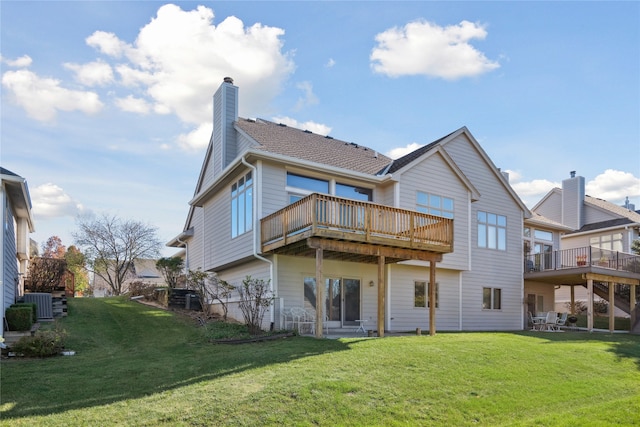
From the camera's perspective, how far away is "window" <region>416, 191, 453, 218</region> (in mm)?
18000

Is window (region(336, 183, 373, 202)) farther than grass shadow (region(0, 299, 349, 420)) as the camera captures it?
Yes

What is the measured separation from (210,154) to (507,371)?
1450 centimetres

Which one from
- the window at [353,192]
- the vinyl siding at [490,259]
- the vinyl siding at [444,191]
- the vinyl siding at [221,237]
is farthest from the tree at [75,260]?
the vinyl siding at [490,259]

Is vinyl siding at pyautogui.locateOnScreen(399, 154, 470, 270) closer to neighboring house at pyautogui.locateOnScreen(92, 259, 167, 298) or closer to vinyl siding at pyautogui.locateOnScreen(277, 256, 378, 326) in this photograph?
vinyl siding at pyautogui.locateOnScreen(277, 256, 378, 326)

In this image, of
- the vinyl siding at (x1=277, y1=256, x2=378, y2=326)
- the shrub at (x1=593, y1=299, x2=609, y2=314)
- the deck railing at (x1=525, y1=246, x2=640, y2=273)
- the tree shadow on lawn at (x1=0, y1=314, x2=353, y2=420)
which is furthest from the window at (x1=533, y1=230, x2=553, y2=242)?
the tree shadow on lawn at (x1=0, y1=314, x2=353, y2=420)

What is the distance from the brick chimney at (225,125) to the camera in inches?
727

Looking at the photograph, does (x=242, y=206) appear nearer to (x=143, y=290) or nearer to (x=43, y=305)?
(x=43, y=305)

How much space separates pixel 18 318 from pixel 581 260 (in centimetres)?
2025

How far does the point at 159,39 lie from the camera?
14086 mm

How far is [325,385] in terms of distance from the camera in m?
8.02

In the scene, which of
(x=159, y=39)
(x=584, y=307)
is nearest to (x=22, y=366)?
(x=159, y=39)

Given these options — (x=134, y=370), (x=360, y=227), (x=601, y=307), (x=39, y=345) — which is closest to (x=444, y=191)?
(x=360, y=227)

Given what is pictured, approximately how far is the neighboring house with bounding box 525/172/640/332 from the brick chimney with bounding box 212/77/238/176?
13.8 meters

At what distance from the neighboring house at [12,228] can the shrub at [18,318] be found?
21cm
